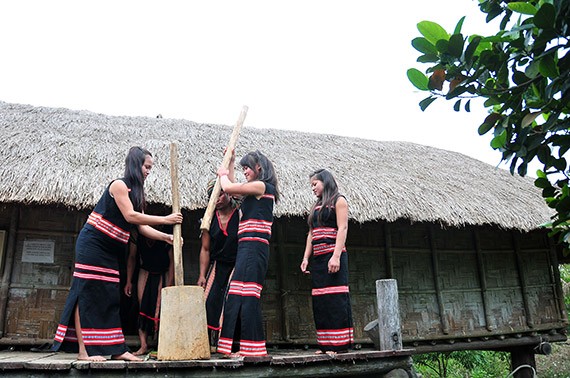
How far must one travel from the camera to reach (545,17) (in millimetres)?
1974

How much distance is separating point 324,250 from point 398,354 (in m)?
0.92

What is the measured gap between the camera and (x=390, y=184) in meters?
5.85

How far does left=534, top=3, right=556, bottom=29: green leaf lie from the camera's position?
195 centimetres

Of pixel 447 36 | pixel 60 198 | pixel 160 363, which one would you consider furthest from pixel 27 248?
pixel 447 36

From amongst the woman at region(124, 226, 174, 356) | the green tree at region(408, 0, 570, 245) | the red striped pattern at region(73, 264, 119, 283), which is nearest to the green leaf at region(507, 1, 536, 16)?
the green tree at region(408, 0, 570, 245)

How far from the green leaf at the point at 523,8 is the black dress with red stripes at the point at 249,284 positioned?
188 cm

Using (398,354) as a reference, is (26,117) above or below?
above

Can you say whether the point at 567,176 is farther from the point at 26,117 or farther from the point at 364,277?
the point at 26,117

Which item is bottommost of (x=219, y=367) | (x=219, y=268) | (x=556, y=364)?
(x=556, y=364)

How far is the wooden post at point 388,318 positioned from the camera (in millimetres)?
3818

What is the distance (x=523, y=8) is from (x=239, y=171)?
Answer: 374 centimetres

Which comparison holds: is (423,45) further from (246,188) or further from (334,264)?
(334,264)

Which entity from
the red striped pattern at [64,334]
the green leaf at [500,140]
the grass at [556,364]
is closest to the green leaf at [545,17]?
the green leaf at [500,140]

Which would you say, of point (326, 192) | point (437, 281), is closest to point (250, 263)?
point (326, 192)
